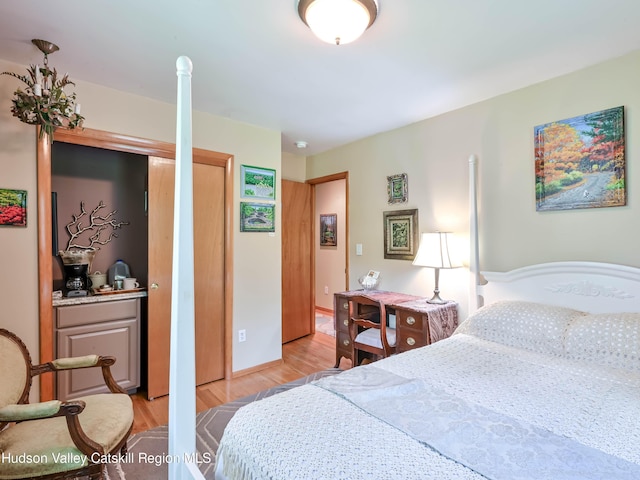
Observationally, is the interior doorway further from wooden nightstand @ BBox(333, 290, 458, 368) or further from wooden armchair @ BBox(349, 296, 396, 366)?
wooden nightstand @ BBox(333, 290, 458, 368)

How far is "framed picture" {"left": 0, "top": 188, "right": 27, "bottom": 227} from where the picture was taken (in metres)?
1.96

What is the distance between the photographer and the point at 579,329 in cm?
171

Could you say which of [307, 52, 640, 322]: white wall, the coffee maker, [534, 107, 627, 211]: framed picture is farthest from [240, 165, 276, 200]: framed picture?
[534, 107, 627, 211]: framed picture

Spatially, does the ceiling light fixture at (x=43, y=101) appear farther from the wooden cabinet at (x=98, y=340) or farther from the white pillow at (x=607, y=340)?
the white pillow at (x=607, y=340)

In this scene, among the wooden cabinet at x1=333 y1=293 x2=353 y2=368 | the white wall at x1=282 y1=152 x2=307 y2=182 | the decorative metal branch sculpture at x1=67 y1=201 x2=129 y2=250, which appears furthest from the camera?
the white wall at x1=282 y1=152 x2=307 y2=182

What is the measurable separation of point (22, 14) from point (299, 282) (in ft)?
10.6

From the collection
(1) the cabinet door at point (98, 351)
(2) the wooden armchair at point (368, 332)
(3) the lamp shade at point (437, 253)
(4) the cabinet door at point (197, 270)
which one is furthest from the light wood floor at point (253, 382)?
(3) the lamp shade at point (437, 253)

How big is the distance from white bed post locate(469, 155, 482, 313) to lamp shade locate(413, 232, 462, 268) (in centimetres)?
15

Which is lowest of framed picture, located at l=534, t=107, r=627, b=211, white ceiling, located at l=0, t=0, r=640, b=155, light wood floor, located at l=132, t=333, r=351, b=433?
light wood floor, located at l=132, t=333, r=351, b=433

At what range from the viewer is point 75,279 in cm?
260

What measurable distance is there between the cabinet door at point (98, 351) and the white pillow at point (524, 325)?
8.31 feet

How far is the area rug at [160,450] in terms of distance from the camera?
1771mm

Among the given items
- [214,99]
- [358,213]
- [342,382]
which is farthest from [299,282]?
[342,382]

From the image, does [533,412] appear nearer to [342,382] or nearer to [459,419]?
[459,419]
